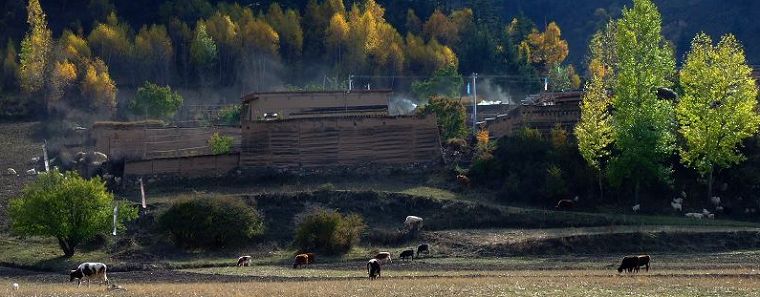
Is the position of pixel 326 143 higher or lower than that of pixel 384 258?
higher

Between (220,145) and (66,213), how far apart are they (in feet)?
58.7

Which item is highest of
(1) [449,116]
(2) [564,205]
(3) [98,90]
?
(3) [98,90]

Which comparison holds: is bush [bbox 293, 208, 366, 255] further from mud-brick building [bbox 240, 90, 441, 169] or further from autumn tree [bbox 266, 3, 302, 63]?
autumn tree [bbox 266, 3, 302, 63]

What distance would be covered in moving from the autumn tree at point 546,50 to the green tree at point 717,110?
62352 millimetres

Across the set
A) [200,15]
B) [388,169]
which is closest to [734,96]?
[388,169]

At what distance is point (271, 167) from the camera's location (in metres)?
77.2

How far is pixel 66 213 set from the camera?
62875 mm

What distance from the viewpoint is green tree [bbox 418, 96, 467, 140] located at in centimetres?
8644

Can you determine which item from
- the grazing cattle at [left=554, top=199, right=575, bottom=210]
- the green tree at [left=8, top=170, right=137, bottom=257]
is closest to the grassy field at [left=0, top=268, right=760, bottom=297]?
→ the green tree at [left=8, top=170, right=137, bottom=257]

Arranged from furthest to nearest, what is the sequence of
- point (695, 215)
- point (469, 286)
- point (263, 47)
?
1. point (263, 47)
2. point (695, 215)
3. point (469, 286)

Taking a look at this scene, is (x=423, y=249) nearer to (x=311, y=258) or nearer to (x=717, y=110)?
(x=311, y=258)

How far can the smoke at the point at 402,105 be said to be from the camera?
341 feet

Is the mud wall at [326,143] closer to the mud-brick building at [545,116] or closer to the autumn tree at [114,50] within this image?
the mud-brick building at [545,116]

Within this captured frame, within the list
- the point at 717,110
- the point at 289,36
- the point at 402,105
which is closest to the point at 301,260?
the point at 717,110
